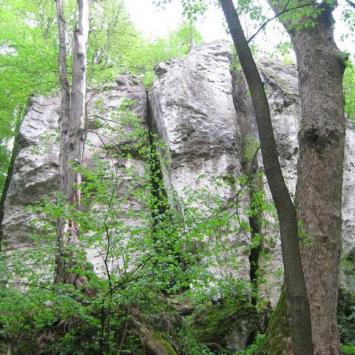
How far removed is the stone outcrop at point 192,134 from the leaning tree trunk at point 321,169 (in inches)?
226

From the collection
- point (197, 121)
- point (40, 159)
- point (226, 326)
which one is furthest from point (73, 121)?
point (197, 121)

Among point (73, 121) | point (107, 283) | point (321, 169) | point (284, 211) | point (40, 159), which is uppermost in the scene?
point (40, 159)

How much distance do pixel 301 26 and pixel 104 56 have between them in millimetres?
9986

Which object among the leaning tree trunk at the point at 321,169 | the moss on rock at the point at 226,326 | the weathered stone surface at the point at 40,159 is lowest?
the moss on rock at the point at 226,326

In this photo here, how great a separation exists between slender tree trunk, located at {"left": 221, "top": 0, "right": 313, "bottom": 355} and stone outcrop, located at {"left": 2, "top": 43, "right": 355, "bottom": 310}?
285 inches

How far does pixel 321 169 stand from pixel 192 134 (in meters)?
8.38

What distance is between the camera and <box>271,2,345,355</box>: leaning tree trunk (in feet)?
15.4

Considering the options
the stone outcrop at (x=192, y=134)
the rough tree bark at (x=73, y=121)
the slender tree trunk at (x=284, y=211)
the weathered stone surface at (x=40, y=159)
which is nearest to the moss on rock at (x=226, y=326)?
the stone outcrop at (x=192, y=134)

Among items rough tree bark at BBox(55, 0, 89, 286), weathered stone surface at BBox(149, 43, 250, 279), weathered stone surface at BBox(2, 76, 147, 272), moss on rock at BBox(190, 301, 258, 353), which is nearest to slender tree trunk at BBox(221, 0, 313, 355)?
rough tree bark at BBox(55, 0, 89, 286)

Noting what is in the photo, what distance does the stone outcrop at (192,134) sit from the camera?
1226 cm

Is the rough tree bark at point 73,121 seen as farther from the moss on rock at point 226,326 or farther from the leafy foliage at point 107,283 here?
the moss on rock at point 226,326

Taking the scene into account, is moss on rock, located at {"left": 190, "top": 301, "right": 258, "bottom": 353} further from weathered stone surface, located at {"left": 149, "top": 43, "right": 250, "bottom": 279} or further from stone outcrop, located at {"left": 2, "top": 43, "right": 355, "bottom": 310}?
weathered stone surface, located at {"left": 149, "top": 43, "right": 250, "bottom": 279}

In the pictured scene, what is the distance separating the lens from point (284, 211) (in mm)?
3627

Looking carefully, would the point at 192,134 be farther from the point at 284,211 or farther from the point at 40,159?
the point at 284,211
